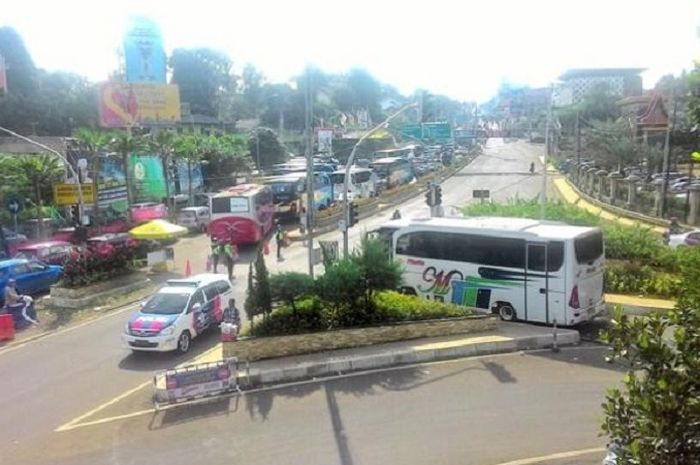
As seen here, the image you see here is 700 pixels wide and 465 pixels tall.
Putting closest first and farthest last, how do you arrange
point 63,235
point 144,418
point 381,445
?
1. point 381,445
2. point 144,418
3. point 63,235

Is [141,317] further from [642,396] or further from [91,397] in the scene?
[642,396]

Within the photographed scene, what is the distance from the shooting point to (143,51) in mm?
53312

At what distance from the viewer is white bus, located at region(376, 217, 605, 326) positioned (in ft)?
53.5

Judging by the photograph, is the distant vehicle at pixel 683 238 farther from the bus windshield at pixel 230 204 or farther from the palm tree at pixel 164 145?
the palm tree at pixel 164 145

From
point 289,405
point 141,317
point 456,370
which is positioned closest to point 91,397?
point 141,317

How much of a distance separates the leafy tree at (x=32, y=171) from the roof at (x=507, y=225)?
2222 centimetres

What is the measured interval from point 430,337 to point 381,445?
573 cm

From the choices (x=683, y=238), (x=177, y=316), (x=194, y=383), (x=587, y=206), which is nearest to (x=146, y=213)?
(x=177, y=316)

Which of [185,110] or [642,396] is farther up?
[185,110]

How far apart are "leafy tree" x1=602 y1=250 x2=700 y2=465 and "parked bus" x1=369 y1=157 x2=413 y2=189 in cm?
4989

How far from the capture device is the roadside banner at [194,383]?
1277cm

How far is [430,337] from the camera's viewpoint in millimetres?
15992

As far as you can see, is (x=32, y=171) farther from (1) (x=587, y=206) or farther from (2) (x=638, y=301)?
(1) (x=587, y=206)

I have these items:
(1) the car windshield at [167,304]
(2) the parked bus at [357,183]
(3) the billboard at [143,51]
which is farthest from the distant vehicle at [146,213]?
(1) the car windshield at [167,304]
